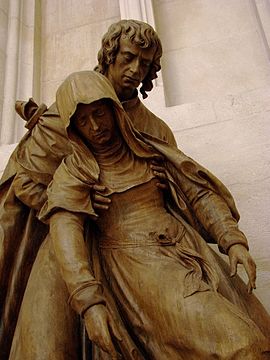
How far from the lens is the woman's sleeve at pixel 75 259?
1.11 m

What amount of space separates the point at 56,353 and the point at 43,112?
77 cm

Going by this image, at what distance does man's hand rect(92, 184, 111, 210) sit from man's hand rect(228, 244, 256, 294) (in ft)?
1.14

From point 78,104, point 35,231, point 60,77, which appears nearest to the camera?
point 78,104

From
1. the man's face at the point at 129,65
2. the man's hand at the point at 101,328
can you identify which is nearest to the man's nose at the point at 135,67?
the man's face at the point at 129,65

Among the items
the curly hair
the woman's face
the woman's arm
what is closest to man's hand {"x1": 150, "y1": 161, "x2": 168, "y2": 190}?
the woman's face

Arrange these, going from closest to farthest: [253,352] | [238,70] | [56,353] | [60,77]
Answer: [253,352]
[56,353]
[238,70]
[60,77]

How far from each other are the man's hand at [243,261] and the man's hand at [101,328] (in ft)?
1.06

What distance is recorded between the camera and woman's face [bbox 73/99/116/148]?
132 cm

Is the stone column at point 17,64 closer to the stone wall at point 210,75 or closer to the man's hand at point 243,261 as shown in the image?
the stone wall at point 210,75

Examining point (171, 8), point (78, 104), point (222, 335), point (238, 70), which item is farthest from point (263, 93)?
point (222, 335)

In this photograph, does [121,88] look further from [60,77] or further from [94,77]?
[60,77]

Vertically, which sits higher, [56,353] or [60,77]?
[60,77]

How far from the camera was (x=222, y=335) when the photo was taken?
103 centimetres

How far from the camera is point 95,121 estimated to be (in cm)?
134
